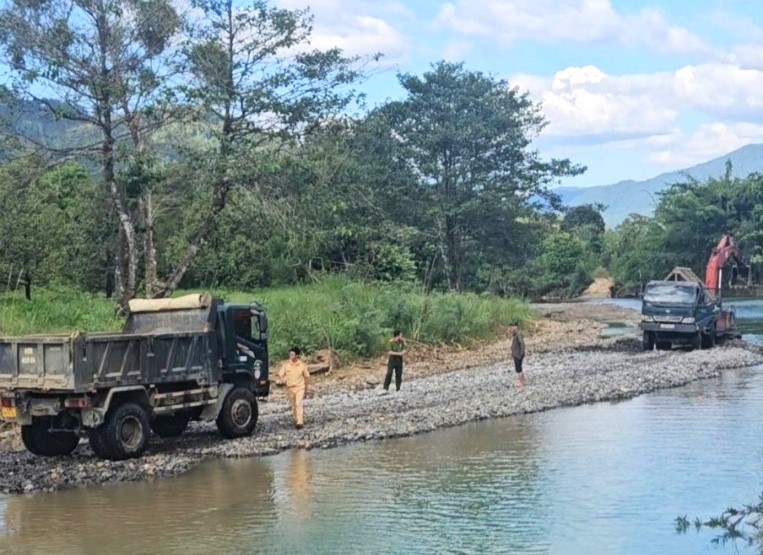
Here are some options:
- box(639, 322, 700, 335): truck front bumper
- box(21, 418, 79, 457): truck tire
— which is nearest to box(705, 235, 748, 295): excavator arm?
box(639, 322, 700, 335): truck front bumper

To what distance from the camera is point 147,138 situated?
2927 centimetres

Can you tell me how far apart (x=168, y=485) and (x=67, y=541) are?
2797 mm

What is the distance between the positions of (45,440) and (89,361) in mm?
2085

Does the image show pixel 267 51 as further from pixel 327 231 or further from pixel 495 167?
pixel 495 167

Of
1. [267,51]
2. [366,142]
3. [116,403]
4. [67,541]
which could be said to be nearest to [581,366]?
[267,51]

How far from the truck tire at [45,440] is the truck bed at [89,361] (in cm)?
99

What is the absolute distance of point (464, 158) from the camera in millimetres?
52438

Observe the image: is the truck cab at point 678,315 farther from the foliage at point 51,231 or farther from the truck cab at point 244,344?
the foliage at point 51,231

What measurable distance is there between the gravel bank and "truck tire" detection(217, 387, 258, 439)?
0.26 m

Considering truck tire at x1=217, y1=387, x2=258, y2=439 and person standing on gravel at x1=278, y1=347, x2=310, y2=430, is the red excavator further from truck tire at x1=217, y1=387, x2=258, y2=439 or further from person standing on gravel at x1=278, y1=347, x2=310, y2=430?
truck tire at x1=217, y1=387, x2=258, y2=439

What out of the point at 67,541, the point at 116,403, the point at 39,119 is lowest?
the point at 67,541

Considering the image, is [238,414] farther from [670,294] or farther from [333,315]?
[670,294]

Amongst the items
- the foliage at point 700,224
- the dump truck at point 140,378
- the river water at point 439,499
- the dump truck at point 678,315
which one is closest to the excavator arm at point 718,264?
the dump truck at point 678,315

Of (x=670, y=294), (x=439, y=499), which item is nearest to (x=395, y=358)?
(x=439, y=499)
